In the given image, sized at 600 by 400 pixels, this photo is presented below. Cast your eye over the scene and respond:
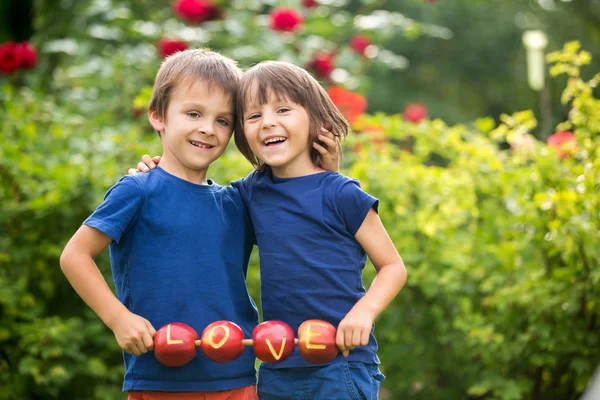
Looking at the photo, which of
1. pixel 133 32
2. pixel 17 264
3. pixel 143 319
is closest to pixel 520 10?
pixel 133 32

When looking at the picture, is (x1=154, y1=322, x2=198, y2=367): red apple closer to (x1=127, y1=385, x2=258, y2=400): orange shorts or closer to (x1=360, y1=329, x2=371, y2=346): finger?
(x1=127, y1=385, x2=258, y2=400): orange shorts

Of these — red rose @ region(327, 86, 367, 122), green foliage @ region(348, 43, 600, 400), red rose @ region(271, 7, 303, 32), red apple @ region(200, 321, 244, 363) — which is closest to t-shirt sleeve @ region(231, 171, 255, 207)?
red apple @ region(200, 321, 244, 363)

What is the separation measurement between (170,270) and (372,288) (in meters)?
0.65

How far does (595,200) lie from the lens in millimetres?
3791

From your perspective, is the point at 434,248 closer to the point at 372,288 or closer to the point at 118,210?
the point at 372,288

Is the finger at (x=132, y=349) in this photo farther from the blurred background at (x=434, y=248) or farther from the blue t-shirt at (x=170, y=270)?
A: the blurred background at (x=434, y=248)

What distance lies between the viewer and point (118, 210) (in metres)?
2.48

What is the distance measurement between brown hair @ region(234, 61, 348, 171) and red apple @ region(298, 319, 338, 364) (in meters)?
0.62

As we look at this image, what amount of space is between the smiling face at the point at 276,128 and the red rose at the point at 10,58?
3.91 meters

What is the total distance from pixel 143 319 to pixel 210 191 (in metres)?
0.51

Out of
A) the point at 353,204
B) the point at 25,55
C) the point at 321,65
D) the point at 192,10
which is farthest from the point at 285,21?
the point at 353,204

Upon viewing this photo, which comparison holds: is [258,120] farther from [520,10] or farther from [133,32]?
[520,10]

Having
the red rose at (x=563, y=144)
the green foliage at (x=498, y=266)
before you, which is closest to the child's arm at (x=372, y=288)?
the green foliage at (x=498, y=266)

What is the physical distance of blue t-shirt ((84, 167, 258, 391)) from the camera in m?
2.53
